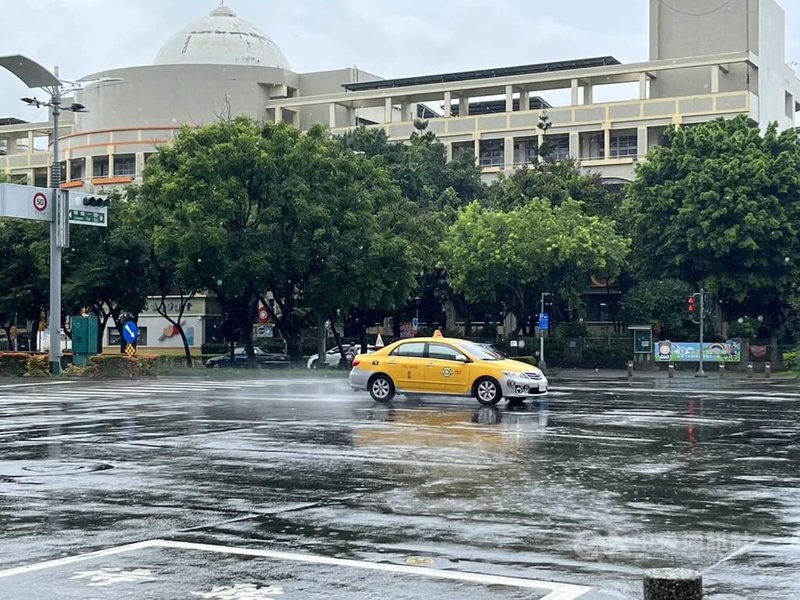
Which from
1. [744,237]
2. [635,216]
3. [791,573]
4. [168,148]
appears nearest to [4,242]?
[168,148]

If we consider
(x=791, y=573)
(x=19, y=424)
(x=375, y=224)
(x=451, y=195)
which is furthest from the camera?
(x=451, y=195)

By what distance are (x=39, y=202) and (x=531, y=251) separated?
25.5 metres

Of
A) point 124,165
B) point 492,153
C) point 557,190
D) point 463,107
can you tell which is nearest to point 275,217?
point 557,190

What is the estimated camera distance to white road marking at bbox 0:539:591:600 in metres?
6.88

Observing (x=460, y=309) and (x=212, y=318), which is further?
(x=212, y=318)

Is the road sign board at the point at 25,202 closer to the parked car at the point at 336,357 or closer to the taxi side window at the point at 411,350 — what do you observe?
the parked car at the point at 336,357

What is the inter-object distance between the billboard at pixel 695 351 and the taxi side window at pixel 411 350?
120 feet

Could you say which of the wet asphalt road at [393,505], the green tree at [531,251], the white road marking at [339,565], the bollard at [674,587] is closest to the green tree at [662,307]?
the green tree at [531,251]

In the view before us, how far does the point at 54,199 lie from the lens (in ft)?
129

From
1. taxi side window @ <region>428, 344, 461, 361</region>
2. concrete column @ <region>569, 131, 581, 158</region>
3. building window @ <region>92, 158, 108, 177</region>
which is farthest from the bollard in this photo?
building window @ <region>92, 158, 108, 177</region>

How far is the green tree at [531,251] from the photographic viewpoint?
55531 millimetres

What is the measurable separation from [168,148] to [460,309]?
25.3 m

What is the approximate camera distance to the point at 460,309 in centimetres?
6806

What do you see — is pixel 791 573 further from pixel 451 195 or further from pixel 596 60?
pixel 596 60
